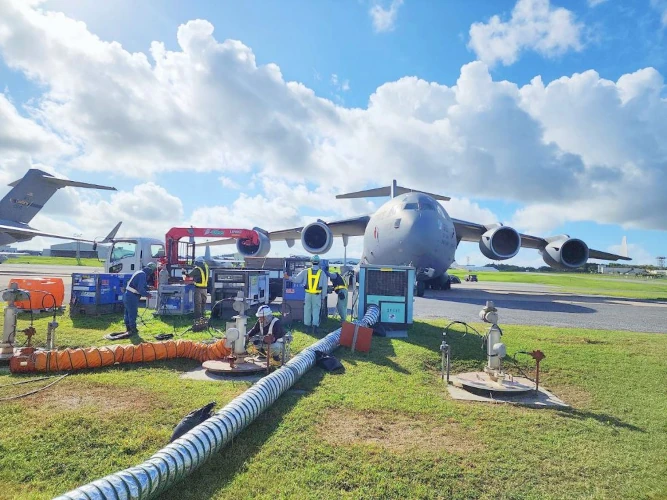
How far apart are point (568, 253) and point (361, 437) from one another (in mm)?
22680

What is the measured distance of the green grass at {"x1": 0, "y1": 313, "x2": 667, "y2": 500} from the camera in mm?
3537

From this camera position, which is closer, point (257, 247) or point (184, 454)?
point (184, 454)

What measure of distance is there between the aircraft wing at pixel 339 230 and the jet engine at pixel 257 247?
232 centimetres

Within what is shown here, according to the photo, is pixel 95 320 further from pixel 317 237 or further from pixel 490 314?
pixel 317 237

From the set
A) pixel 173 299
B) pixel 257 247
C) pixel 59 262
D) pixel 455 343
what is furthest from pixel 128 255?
pixel 59 262

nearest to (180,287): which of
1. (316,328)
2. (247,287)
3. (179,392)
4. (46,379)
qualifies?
(247,287)

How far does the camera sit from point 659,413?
5.44 meters

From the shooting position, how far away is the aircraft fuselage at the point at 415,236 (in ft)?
56.7

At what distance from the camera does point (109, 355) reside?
689cm

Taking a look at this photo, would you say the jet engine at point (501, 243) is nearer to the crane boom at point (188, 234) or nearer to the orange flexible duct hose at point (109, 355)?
the crane boom at point (188, 234)

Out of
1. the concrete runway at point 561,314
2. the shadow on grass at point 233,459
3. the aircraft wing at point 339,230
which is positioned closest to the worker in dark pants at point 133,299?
the shadow on grass at point 233,459

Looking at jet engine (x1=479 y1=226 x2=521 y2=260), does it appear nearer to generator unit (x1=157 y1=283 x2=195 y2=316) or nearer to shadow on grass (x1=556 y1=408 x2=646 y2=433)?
generator unit (x1=157 y1=283 x2=195 y2=316)

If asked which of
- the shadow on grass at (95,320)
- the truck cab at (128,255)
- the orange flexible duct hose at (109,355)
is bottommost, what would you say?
the shadow on grass at (95,320)

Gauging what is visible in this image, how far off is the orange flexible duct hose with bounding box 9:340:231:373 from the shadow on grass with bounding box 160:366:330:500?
2515mm
